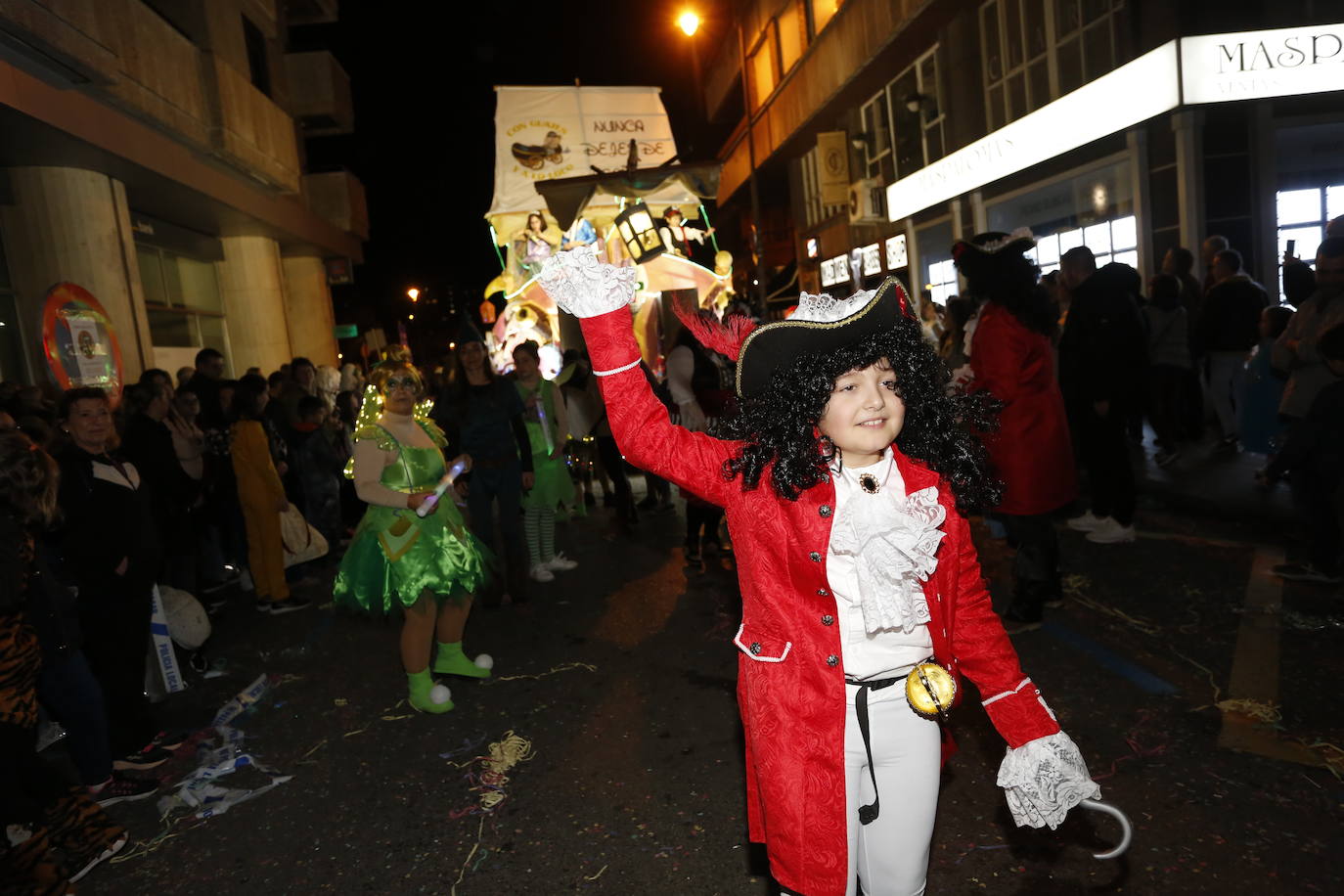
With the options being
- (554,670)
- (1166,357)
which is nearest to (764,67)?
(1166,357)

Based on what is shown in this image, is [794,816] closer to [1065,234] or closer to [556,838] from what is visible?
[556,838]

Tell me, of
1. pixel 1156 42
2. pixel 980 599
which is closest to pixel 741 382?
pixel 980 599

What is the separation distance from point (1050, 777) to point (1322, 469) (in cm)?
409

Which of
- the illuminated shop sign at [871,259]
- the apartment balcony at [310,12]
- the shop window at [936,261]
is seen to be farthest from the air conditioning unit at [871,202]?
the apartment balcony at [310,12]

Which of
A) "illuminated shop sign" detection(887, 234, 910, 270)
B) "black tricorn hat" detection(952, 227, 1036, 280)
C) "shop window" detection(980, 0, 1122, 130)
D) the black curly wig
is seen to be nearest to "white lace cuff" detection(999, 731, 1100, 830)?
the black curly wig

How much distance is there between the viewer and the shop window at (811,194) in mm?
25611

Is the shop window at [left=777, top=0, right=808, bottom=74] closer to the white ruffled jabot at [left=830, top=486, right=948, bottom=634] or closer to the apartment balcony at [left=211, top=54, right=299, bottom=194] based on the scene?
the apartment balcony at [left=211, top=54, right=299, bottom=194]

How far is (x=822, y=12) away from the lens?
21.5 m

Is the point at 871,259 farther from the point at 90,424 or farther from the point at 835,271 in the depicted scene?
the point at 90,424

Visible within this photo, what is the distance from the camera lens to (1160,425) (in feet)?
28.9

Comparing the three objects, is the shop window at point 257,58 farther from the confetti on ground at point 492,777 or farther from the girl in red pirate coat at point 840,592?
the girl in red pirate coat at point 840,592

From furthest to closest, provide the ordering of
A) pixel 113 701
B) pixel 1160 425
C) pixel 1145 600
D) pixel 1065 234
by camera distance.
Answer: pixel 1065 234 < pixel 1160 425 < pixel 1145 600 < pixel 113 701

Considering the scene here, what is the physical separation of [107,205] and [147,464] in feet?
23.7

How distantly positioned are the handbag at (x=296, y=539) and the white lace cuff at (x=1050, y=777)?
6118 mm
